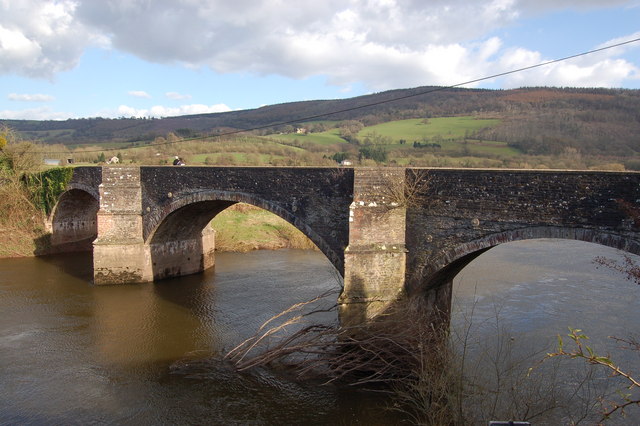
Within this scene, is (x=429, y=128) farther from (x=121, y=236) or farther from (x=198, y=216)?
(x=121, y=236)

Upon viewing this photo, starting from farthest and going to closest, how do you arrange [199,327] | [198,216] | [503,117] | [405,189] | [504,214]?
1. [503,117]
2. [198,216]
3. [199,327]
4. [405,189]
5. [504,214]

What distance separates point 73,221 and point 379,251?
17953mm

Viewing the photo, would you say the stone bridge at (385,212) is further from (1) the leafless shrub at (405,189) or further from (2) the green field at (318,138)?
(2) the green field at (318,138)

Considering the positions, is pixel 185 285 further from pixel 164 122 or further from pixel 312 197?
pixel 164 122

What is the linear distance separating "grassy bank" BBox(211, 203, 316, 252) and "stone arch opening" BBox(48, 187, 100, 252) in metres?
5.90

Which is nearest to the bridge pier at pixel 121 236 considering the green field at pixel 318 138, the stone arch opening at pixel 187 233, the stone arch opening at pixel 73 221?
the stone arch opening at pixel 187 233

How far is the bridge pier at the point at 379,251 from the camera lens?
10.5m

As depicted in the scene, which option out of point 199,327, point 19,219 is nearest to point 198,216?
point 199,327

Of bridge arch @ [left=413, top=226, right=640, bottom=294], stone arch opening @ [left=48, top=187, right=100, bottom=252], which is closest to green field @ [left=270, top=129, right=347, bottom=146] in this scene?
stone arch opening @ [left=48, top=187, right=100, bottom=252]

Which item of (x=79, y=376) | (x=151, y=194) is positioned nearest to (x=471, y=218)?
(x=79, y=376)

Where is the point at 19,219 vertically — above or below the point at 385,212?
below

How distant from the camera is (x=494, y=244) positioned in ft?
30.1

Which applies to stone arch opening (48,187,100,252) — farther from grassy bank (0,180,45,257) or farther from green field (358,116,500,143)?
Result: green field (358,116,500,143)

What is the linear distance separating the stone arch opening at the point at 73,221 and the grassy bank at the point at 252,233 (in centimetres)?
590
